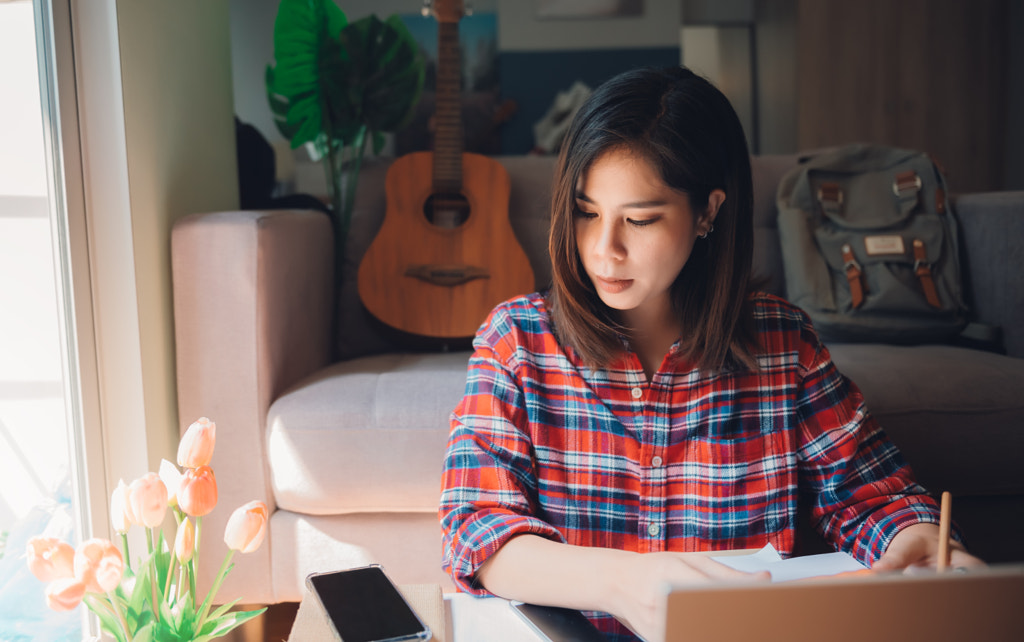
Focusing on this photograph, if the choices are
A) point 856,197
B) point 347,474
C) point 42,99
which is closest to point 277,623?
point 347,474

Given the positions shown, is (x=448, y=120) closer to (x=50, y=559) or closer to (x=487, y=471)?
(x=487, y=471)

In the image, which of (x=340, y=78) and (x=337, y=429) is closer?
(x=337, y=429)

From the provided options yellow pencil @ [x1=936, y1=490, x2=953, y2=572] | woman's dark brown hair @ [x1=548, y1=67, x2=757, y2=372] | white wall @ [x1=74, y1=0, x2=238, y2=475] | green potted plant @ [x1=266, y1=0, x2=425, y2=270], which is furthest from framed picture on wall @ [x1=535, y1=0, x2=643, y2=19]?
yellow pencil @ [x1=936, y1=490, x2=953, y2=572]

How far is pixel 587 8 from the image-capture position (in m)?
3.32

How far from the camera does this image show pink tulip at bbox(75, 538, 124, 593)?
0.69 meters

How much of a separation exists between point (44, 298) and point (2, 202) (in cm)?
15

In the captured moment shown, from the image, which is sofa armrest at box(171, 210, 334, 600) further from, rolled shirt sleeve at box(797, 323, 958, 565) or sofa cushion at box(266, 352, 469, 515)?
rolled shirt sleeve at box(797, 323, 958, 565)

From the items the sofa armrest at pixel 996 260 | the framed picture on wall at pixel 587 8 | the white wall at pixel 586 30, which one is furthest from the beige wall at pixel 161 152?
the framed picture on wall at pixel 587 8

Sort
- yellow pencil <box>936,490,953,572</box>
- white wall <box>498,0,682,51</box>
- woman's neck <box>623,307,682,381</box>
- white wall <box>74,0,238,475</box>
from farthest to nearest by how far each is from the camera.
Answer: white wall <box>498,0,682,51</box> < white wall <box>74,0,238,475</box> < woman's neck <box>623,307,682,381</box> < yellow pencil <box>936,490,953,572</box>

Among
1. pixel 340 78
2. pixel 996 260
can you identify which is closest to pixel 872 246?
pixel 996 260

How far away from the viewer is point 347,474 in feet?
3.92

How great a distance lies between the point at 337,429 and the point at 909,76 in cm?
293

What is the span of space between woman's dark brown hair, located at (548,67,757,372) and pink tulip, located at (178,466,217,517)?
394mm

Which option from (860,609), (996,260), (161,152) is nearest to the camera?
(860,609)
